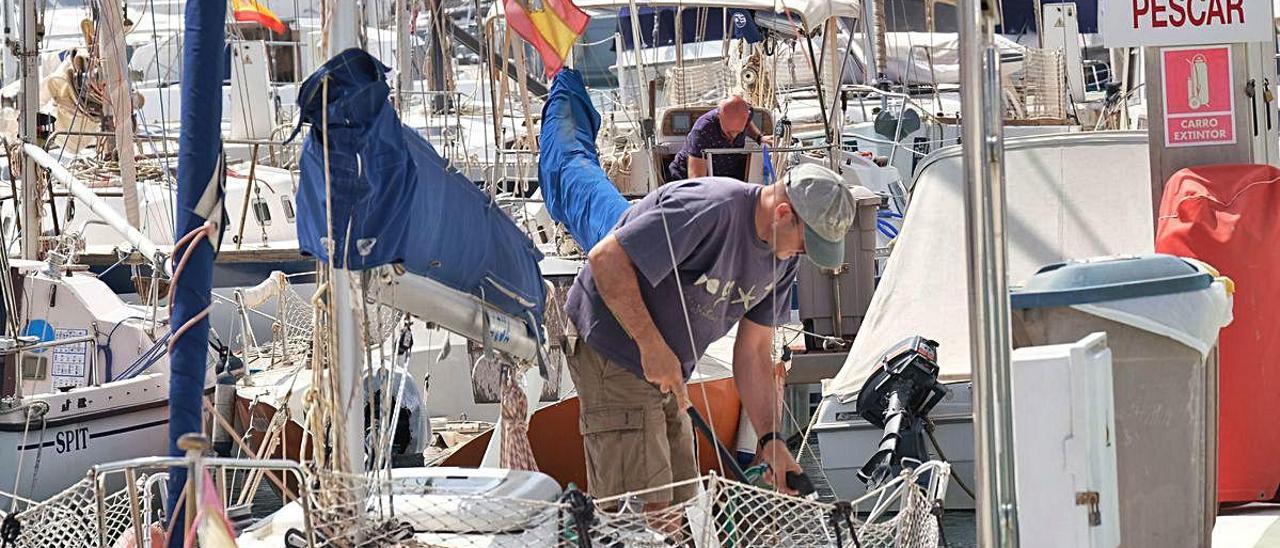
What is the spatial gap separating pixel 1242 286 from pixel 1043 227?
4.40ft

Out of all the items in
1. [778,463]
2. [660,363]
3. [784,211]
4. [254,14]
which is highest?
[254,14]

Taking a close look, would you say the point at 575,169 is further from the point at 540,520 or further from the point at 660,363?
the point at 540,520

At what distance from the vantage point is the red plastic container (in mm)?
6039

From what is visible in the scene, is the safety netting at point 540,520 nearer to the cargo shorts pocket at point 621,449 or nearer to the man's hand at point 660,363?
the man's hand at point 660,363

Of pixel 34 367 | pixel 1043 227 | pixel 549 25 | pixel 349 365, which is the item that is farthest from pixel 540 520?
pixel 34 367

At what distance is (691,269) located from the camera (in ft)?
17.0

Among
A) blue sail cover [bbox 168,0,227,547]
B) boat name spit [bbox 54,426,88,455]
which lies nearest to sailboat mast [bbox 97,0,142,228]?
boat name spit [bbox 54,426,88,455]

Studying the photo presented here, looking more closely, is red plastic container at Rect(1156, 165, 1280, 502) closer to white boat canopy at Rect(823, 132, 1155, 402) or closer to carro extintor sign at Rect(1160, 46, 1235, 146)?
carro extintor sign at Rect(1160, 46, 1235, 146)

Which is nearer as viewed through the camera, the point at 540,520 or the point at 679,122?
the point at 540,520

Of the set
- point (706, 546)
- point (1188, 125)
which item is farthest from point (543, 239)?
point (706, 546)

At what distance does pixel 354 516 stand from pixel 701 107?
8.30 metres

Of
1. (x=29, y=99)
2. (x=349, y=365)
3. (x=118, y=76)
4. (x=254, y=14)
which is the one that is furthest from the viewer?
(x=254, y=14)

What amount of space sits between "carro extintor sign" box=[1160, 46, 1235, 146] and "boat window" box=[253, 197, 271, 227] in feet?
35.3

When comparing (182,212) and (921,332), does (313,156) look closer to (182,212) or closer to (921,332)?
(182,212)
